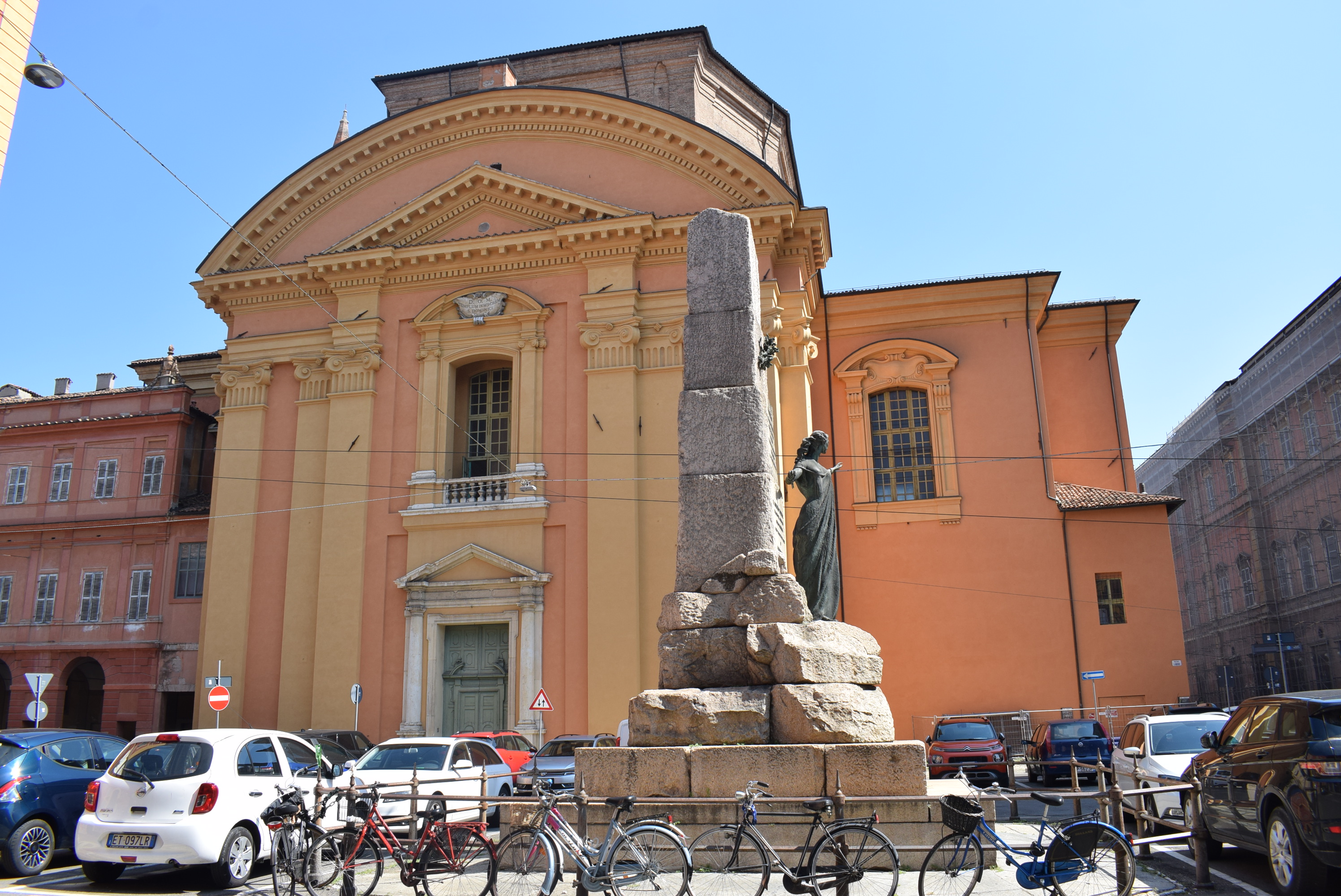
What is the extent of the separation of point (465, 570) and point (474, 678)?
2211 millimetres

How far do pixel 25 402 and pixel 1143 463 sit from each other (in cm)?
4430

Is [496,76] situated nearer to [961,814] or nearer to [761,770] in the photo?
[761,770]

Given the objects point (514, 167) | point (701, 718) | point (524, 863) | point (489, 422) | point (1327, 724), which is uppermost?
point (514, 167)

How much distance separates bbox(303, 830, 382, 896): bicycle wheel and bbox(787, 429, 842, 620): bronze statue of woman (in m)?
3.97

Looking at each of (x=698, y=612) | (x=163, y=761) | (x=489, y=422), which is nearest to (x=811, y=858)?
(x=698, y=612)

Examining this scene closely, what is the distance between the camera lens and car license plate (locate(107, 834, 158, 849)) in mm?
8234

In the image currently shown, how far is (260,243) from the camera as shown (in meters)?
24.3

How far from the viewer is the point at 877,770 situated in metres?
7.00

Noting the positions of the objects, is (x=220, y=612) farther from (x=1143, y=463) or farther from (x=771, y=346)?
(x=1143, y=463)

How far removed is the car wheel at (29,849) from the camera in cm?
928

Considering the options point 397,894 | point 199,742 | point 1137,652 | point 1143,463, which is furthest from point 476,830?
point 1143,463

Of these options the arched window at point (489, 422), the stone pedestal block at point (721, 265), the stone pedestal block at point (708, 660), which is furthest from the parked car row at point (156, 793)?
the arched window at point (489, 422)

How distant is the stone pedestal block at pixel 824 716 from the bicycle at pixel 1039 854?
92cm

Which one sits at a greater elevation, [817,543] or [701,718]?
[817,543]
